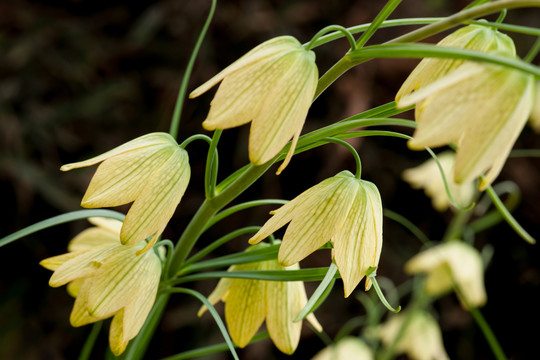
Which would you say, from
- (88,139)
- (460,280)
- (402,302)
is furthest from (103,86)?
(402,302)

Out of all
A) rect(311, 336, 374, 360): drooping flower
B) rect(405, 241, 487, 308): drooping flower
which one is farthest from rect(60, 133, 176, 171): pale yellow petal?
rect(405, 241, 487, 308): drooping flower

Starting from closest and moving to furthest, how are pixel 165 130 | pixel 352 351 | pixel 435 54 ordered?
pixel 435 54, pixel 352 351, pixel 165 130

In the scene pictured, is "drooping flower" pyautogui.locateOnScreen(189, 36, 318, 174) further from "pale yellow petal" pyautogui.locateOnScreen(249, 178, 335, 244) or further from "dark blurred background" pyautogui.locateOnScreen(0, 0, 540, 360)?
"dark blurred background" pyautogui.locateOnScreen(0, 0, 540, 360)

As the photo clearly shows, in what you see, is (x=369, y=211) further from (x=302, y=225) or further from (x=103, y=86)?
(x=103, y=86)

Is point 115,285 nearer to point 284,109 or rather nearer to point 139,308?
point 139,308

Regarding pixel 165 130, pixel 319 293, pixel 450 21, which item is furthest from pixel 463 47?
pixel 165 130

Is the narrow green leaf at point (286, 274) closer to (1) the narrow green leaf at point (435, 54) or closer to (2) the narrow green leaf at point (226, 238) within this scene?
(2) the narrow green leaf at point (226, 238)

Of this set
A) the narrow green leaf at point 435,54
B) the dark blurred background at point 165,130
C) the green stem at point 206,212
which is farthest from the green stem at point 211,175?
the dark blurred background at point 165,130
